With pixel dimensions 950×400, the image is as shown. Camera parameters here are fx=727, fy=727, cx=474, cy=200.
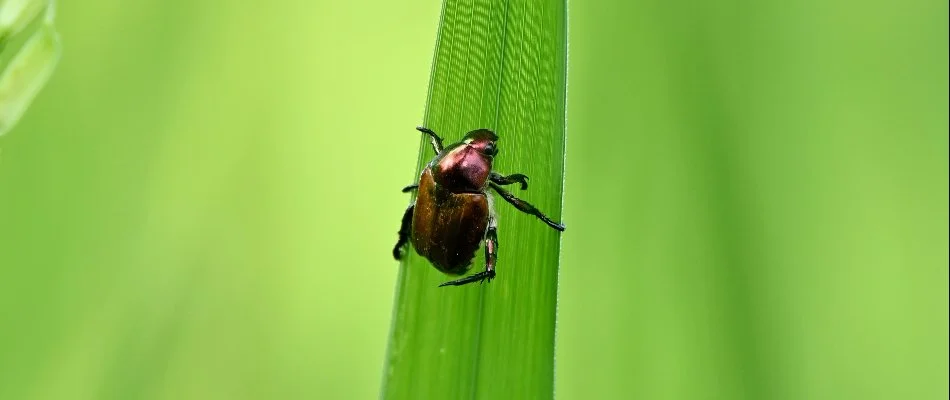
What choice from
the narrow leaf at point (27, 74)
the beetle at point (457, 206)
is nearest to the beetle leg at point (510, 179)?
the beetle at point (457, 206)

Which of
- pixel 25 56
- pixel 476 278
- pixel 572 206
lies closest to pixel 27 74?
pixel 25 56

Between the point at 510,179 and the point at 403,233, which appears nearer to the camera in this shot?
the point at 510,179

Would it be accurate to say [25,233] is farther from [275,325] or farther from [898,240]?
[898,240]

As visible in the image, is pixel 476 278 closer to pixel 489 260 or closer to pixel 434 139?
pixel 489 260

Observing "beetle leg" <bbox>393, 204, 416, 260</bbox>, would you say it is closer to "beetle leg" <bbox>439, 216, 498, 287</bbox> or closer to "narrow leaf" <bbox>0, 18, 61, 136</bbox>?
"beetle leg" <bbox>439, 216, 498, 287</bbox>

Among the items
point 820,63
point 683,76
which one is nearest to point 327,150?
point 683,76

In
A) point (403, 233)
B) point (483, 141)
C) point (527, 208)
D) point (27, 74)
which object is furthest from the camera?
point (403, 233)

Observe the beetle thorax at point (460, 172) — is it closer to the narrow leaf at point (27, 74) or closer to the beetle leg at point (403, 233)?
the beetle leg at point (403, 233)

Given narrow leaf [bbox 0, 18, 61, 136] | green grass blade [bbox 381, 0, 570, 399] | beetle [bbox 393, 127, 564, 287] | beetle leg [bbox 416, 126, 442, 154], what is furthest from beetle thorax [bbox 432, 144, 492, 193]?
narrow leaf [bbox 0, 18, 61, 136]
